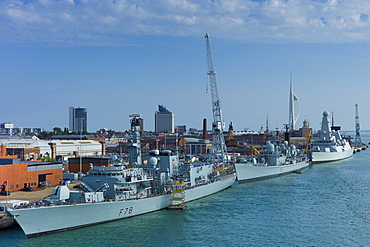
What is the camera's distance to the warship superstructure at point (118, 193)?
1044 inches

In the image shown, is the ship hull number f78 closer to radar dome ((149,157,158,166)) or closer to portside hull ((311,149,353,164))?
radar dome ((149,157,158,166))

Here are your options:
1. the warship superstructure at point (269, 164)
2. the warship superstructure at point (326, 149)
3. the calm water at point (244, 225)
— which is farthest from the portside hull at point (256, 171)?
the warship superstructure at point (326, 149)

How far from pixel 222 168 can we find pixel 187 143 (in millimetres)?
52791

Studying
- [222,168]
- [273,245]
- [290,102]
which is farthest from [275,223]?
[290,102]

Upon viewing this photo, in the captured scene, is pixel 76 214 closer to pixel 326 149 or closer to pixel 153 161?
pixel 153 161

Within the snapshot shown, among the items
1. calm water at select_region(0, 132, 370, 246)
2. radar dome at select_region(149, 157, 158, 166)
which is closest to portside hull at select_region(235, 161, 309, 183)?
calm water at select_region(0, 132, 370, 246)

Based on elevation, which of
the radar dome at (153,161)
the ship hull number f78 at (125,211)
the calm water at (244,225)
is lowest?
the calm water at (244,225)

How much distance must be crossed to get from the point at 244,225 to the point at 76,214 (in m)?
13.3

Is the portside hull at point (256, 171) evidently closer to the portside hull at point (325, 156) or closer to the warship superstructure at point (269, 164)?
the warship superstructure at point (269, 164)

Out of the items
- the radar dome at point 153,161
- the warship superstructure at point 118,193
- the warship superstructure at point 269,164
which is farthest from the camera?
the warship superstructure at point 269,164

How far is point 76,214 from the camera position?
2792 centimetres

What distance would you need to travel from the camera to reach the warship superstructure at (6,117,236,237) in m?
26.5

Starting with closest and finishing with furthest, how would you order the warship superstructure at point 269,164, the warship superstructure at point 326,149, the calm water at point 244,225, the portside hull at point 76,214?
the portside hull at point 76,214 < the calm water at point 244,225 < the warship superstructure at point 269,164 < the warship superstructure at point 326,149

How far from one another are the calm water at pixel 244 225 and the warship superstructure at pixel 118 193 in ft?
2.51
